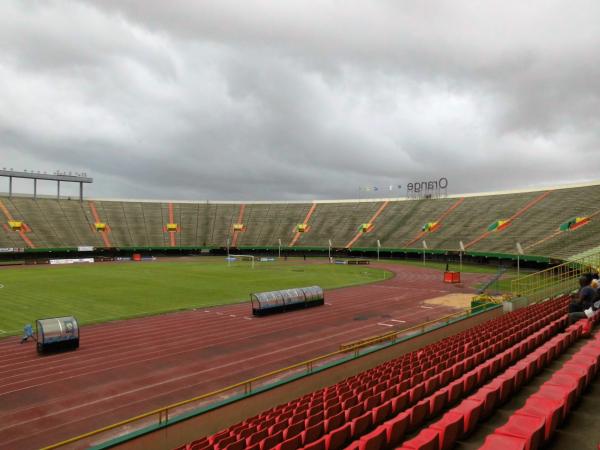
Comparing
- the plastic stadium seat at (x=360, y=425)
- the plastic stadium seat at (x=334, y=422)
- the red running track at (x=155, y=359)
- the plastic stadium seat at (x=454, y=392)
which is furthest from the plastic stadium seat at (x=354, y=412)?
the red running track at (x=155, y=359)

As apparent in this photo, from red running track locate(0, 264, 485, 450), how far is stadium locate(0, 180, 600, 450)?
110mm

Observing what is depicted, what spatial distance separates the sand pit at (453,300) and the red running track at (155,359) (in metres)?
1.93

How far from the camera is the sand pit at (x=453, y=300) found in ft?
126

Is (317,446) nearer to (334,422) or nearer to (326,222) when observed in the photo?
(334,422)

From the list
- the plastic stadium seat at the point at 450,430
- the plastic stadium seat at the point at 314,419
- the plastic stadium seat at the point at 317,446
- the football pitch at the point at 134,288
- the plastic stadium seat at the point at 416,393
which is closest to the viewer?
the plastic stadium seat at the point at 450,430

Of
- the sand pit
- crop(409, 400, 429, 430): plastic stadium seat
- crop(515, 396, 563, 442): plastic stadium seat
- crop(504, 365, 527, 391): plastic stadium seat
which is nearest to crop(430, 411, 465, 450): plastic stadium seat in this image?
crop(409, 400, 429, 430): plastic stadium seat

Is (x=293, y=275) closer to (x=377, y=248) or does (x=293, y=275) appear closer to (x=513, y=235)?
(x=377, y=248)

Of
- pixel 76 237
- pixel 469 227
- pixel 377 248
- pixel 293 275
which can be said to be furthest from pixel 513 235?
pixel 76 237

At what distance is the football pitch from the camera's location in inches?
1363

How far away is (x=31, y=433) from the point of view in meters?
15.0

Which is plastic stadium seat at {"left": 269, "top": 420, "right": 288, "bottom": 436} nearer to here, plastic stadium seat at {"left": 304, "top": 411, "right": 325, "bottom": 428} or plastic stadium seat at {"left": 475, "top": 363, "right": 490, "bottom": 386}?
plastic stadium seat at {"left": 304, "top": 411, "right": 325, "bottom": 428}

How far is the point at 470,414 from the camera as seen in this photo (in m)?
8.35

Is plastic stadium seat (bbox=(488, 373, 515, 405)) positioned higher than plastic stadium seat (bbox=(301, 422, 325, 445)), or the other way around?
plastic stadium seat (bbox=(488, 373, 515, 405))

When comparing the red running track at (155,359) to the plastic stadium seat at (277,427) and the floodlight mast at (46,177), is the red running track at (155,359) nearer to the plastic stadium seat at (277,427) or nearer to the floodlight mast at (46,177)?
the plastic stadium seat at (277,427)
